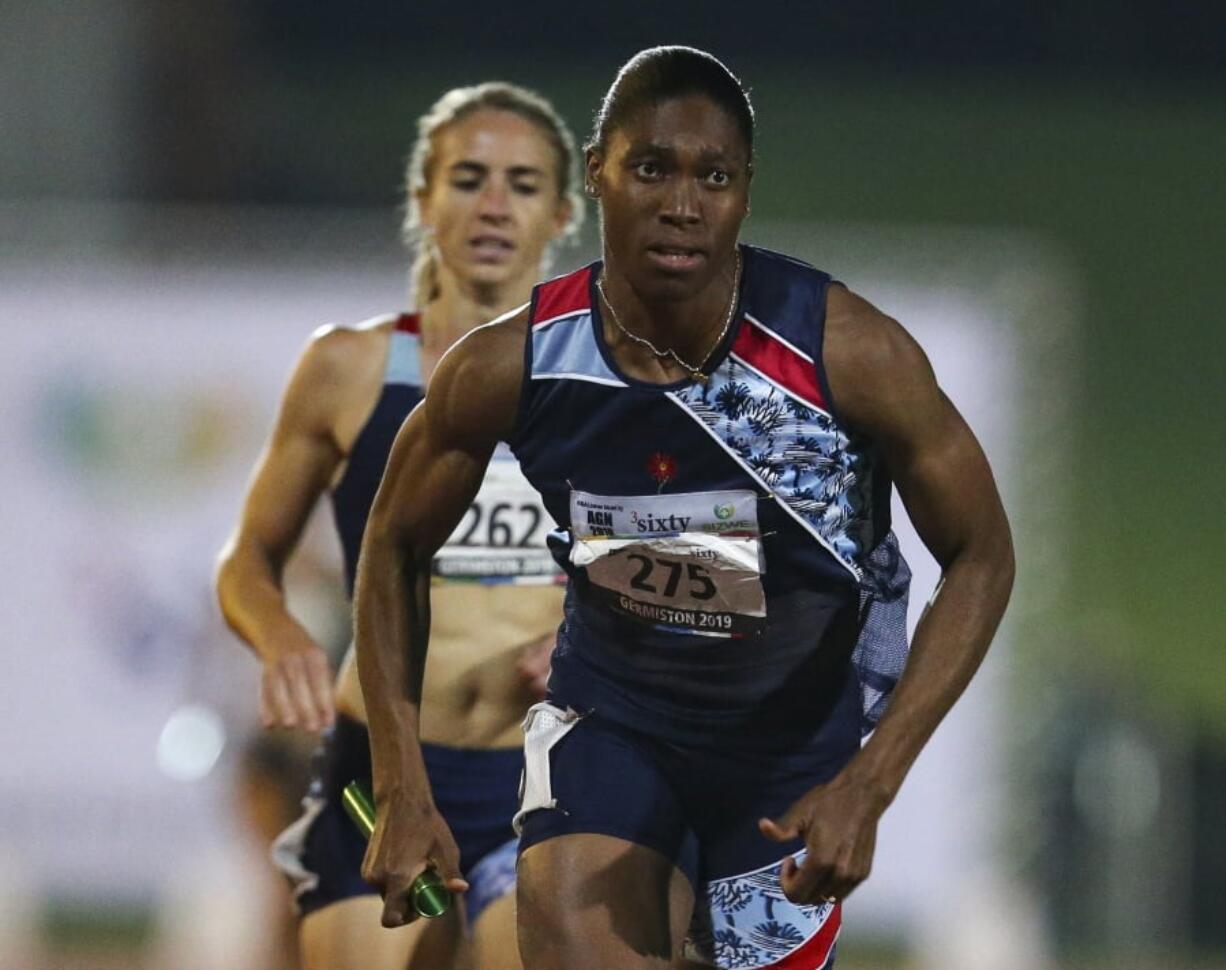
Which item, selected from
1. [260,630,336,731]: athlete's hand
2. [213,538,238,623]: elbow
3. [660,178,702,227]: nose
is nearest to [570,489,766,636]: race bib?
[660,178,702,227]: nose

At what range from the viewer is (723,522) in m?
3.12

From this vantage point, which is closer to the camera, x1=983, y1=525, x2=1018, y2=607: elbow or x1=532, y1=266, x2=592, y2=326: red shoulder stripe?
x1=983, y1=525, x2=1018, y2=607: elbow

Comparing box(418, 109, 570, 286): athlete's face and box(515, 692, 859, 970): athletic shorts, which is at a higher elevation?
box(418, 109, 570, 286): athlete's face

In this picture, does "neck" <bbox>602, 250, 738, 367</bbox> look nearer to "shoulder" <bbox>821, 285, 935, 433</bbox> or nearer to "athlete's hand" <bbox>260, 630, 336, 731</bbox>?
"shoulder" <bbox>821, 285, 935, 433</bbox>

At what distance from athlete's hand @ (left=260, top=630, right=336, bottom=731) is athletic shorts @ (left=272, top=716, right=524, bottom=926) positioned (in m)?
0.15

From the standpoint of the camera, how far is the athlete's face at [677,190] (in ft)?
9.74

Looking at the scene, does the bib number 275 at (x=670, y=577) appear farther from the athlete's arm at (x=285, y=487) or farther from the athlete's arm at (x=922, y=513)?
the athlete's arm at (x=285, y=487)

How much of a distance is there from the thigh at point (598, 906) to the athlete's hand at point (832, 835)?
290 millimetres

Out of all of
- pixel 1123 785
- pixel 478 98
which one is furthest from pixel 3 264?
pixel 1123 785

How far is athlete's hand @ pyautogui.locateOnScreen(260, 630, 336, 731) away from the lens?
3939 mm

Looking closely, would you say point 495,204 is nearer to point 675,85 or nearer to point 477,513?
point 477,513

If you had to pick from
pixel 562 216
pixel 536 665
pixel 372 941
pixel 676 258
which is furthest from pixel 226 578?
pixel 676 258

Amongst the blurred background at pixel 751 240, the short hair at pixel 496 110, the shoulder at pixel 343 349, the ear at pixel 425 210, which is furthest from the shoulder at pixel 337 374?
the blurred background at pixel 751 240

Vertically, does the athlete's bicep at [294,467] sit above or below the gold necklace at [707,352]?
below
